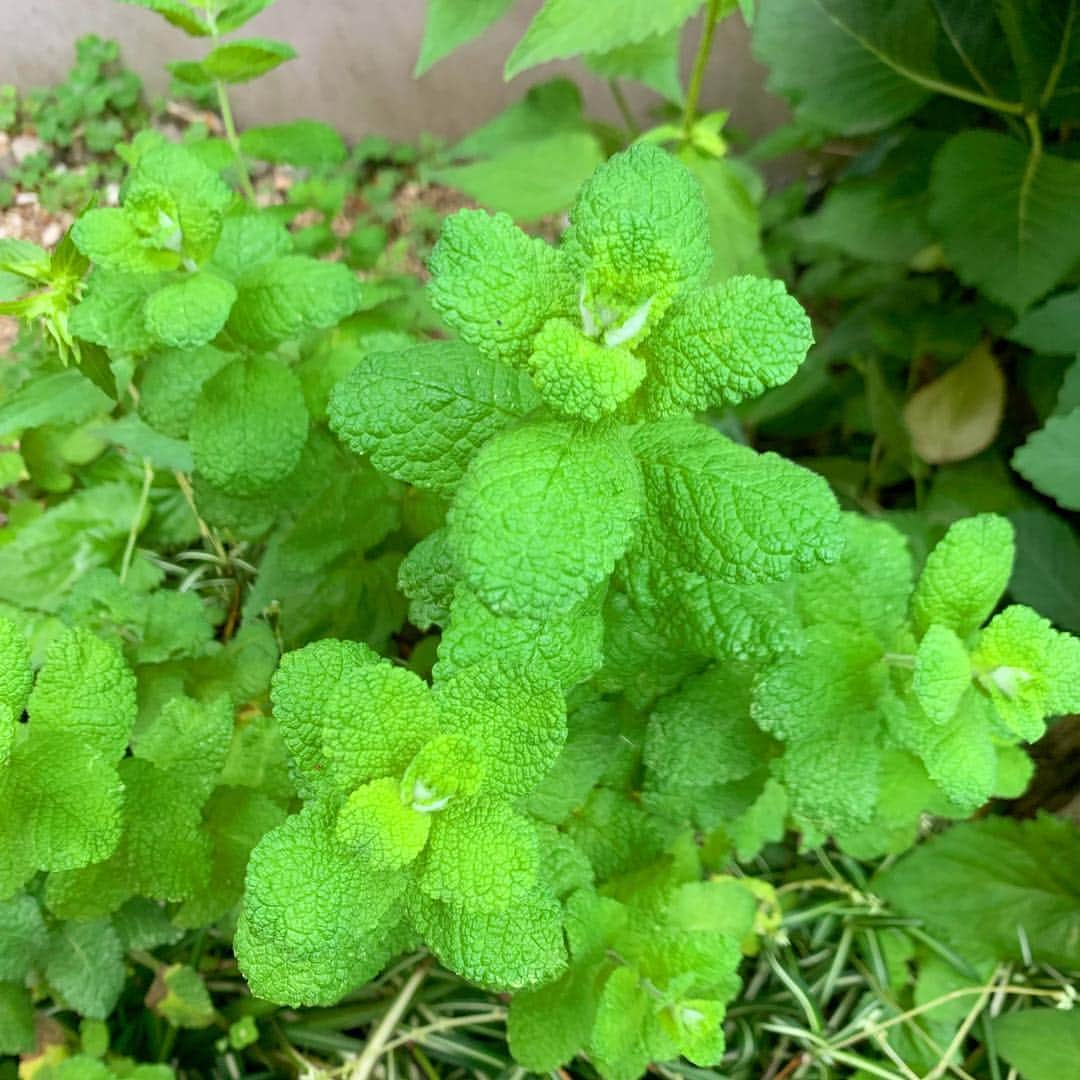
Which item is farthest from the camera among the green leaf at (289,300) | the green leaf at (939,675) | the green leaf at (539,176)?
the green leaf at (539,176)

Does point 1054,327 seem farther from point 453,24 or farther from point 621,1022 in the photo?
point 621,1022

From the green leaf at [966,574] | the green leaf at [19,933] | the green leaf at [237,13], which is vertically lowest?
the green leaf at [19,933]

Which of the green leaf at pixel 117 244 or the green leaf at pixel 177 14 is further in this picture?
the green leaf at pixel 177 14

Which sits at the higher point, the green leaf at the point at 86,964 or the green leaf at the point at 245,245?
the green leaf at the point at 245,245

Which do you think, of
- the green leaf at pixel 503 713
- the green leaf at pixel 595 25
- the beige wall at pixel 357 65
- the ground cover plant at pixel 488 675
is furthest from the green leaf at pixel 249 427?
the beige wall at pixel 357 65

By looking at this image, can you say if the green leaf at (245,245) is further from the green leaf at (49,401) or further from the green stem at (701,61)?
the green stem at (701,61)

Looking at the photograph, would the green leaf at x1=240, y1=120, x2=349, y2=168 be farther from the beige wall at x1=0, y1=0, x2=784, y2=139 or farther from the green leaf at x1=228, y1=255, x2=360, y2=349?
the beige wall at x1=0, y1=0, x2=784, y2=139

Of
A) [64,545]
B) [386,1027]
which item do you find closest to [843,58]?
[64,545]
